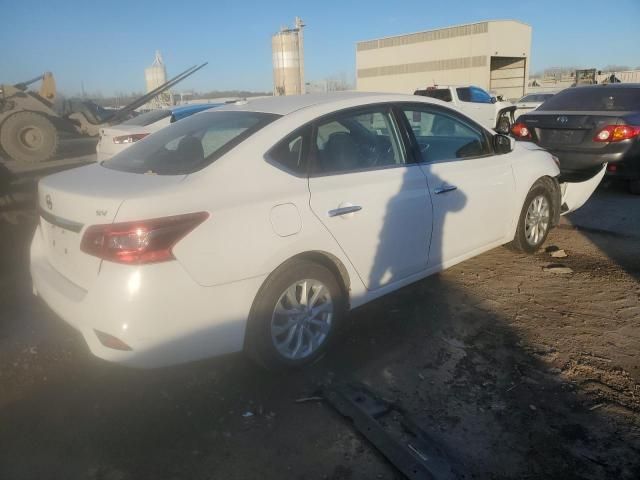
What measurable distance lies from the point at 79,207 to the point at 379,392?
1883 mm

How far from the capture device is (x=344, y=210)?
2885 mm

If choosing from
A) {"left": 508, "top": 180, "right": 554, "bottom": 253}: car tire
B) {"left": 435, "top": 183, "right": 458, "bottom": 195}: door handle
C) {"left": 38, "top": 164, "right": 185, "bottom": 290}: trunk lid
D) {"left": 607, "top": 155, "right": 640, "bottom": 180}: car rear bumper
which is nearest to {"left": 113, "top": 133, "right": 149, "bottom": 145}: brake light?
{"left": 38, "top": 164, "right": 185, "bottom": 290}: trunk lid

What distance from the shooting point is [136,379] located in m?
2.93

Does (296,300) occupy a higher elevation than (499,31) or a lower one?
lower

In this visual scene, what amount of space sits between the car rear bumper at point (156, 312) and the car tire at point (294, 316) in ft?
0.34

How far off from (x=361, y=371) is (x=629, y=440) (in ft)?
4.58

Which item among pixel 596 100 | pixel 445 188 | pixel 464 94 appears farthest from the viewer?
pixel 464 94

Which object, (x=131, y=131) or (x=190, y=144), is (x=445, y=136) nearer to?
(x=190, y=144)

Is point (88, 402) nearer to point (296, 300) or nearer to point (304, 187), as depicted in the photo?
point (296, 300)

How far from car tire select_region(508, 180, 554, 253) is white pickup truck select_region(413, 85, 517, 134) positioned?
37.8ft

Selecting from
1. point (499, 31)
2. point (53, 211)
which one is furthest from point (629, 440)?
point (499, 31)

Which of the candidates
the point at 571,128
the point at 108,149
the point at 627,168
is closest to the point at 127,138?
the point at 108,149

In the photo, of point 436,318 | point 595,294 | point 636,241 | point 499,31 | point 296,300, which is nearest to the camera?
point 296,300

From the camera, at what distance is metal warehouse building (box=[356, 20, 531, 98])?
135ft
